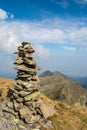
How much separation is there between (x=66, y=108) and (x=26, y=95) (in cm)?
1204

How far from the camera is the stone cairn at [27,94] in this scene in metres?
43.5

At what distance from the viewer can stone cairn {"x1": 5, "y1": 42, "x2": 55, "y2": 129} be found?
143 ft

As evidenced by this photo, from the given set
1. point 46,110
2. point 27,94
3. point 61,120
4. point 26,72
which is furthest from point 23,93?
point 61,120

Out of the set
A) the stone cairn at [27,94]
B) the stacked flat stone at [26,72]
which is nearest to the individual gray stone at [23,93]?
the stone cairn at [27,94]

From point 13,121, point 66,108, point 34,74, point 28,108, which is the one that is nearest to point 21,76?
point 34,74

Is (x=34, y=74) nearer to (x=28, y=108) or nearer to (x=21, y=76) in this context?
(x=21, y=76)

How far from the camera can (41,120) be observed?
44.2 meters

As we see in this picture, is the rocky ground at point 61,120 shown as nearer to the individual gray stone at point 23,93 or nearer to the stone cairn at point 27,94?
the stone cairn at point 27,94

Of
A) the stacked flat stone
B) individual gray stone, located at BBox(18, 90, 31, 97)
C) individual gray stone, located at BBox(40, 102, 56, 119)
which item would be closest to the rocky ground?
individual gray stone, located at BBox(40, 102, 56, 119)

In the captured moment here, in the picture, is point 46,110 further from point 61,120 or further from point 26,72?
point 26,72

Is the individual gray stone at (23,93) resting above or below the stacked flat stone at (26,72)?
below

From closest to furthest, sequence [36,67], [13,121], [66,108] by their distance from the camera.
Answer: [13,121] → [36,67] → [66,108]

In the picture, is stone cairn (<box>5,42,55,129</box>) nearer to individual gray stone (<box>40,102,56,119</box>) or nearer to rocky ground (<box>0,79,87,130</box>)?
individual gray stone (<box>40,102,56,119</box>)

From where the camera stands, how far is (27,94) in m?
44.7
